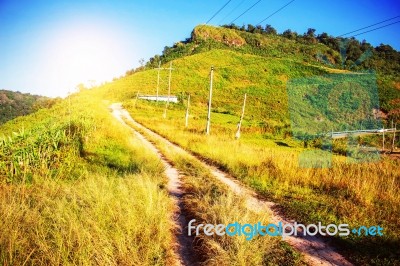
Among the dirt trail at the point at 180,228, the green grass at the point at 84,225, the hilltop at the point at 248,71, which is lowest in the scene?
the dirt trail at the point at 180,228

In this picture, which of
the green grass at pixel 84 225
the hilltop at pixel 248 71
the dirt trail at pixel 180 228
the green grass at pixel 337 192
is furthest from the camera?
the hilltop at pixel 248 71

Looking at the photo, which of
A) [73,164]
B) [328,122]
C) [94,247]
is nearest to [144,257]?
[94,247]

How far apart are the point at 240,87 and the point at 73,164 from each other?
53.6 m

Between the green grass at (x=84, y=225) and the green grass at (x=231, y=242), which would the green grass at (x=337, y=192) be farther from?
the green grass at (x=84, y=225)

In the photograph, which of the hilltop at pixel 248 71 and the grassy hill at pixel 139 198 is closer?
the grassy hill at pixel 139 198

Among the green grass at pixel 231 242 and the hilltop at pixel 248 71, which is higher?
the hilltop at pixel 248 71

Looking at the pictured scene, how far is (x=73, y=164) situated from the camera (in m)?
10.2

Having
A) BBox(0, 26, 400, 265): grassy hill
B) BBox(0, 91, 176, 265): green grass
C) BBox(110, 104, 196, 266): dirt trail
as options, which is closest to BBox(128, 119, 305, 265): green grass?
BBox(0, 26, 400, 265): grassy hill

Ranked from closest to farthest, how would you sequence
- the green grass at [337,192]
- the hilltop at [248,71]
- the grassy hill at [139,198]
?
→ the grassy hill at [139,198] < the green grass at [337,192] < the hilltop at [248,71]

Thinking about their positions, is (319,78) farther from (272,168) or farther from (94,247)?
(94,247)

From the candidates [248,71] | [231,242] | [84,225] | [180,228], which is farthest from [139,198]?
[248,71]

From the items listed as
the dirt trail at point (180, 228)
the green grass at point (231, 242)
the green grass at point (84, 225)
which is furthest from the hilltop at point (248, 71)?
the green grass at point (84, 225)

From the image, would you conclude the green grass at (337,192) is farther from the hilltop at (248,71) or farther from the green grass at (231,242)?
the hilltop at (248,71)

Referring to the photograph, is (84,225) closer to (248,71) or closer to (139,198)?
(139,198)
